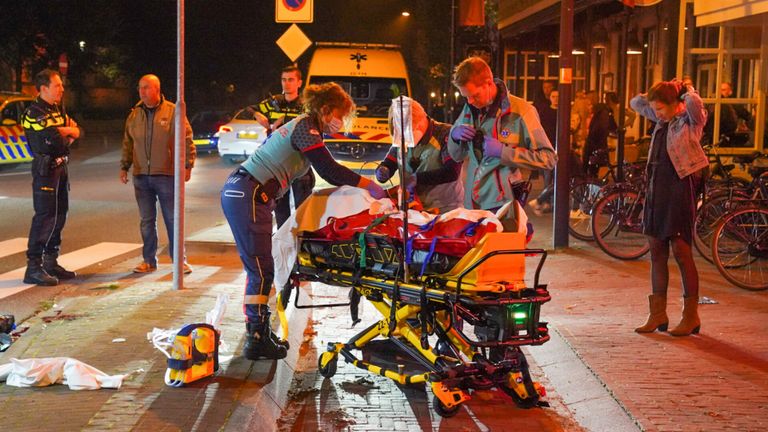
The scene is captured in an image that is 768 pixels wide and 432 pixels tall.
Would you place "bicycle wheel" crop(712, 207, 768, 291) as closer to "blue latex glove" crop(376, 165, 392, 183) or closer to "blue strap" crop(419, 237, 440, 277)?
"blue latex glove" crop(376, 165, 392, 183)

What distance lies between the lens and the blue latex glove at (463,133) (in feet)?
20.9

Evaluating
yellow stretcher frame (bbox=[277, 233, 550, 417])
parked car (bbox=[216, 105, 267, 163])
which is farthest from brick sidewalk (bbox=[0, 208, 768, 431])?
parked car (bbox=[216, 105, 267, 163])

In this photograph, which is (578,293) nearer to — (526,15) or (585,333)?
(585,333)

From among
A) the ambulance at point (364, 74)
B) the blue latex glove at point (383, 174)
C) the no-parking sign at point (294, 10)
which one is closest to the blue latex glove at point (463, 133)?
the blue latex glove at point (383, 174)

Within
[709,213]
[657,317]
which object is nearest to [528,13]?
[709,213]

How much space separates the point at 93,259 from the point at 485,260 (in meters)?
7.33

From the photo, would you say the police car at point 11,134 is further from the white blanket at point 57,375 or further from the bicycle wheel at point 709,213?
the white blanket at point 57,375

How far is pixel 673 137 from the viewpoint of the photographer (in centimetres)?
753

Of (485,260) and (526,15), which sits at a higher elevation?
(526,15)

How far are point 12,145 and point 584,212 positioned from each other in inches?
604

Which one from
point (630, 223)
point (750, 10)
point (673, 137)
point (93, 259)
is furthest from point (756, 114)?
point (93, 259)

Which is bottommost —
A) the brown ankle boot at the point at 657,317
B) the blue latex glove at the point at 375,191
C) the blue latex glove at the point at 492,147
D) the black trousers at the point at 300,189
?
the brown ankle boot at the point at 657,317

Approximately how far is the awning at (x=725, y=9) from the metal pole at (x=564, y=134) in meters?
2.59

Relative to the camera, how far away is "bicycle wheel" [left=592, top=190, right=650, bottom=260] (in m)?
11.4
